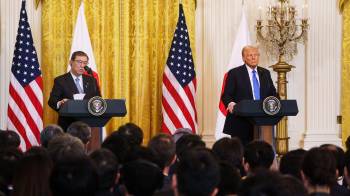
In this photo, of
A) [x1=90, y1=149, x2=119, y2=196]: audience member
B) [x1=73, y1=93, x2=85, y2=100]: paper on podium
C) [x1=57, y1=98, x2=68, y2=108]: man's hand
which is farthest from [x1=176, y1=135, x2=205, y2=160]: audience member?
[x1=73, y1=93, x2=85, y2=100]: paper on podium

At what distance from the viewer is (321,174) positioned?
11.0ft

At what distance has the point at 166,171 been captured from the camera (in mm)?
4250

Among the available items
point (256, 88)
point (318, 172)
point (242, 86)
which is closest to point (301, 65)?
point (256, 88)

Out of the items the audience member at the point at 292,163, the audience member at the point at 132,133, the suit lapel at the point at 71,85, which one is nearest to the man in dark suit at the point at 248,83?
the suit lapel at the point at 71,85

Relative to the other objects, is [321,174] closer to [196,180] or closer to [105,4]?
[196,180]

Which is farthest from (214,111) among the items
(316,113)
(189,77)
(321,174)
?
(321,174)

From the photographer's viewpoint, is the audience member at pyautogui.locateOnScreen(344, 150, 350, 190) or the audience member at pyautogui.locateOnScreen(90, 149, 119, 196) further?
the audience member at pyautogui.locateOnScreen(344, 150, 350, 190)

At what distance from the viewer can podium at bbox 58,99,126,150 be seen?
6609 millimetres

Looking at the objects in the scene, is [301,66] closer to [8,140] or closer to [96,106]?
[96,106]

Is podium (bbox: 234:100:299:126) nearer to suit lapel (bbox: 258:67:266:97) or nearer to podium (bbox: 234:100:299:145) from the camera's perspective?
podium (bbox: 234:100:299:145)

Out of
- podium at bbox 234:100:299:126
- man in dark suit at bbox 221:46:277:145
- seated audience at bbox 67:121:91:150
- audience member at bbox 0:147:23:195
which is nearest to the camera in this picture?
audience member at bbox 0:147:23:195

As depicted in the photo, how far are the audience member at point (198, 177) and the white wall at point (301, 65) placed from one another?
255 inches

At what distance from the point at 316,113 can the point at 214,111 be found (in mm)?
1457

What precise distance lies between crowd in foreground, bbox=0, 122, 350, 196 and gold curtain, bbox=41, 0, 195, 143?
4871 mm
